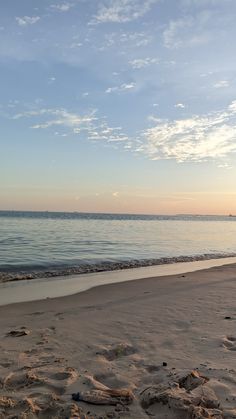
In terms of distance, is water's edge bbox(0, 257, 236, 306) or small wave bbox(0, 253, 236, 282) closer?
water's edge bbox(0, 257, 236, 306)

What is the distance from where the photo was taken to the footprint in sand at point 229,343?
5346 millimetres

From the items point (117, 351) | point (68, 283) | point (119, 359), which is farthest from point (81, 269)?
point (119, 359)

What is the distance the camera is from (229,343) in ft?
18.2

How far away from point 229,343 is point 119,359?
166 cm

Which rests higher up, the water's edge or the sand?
the sand

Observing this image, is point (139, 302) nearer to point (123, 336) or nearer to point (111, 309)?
point (111, 309)

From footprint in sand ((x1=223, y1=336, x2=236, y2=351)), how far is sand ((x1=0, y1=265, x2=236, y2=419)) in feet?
0.05

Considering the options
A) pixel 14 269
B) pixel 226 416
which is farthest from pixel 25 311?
pixel 14 269

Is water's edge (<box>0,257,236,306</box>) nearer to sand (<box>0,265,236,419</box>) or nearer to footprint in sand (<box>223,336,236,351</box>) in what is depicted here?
sand (<box>0,265,236,419</box>)

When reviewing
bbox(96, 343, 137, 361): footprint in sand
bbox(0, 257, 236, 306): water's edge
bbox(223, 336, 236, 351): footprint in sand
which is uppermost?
bbox(223, 336, 236, 351): footprint in sand

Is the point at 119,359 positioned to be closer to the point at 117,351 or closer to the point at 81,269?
the point at 117,351

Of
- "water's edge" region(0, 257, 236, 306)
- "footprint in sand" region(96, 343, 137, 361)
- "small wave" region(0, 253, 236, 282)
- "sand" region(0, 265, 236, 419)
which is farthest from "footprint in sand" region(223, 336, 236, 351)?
"small wave" region(0, 253, 236, 282)

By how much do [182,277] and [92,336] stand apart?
7.68 meters

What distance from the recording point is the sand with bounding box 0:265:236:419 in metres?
3.69
